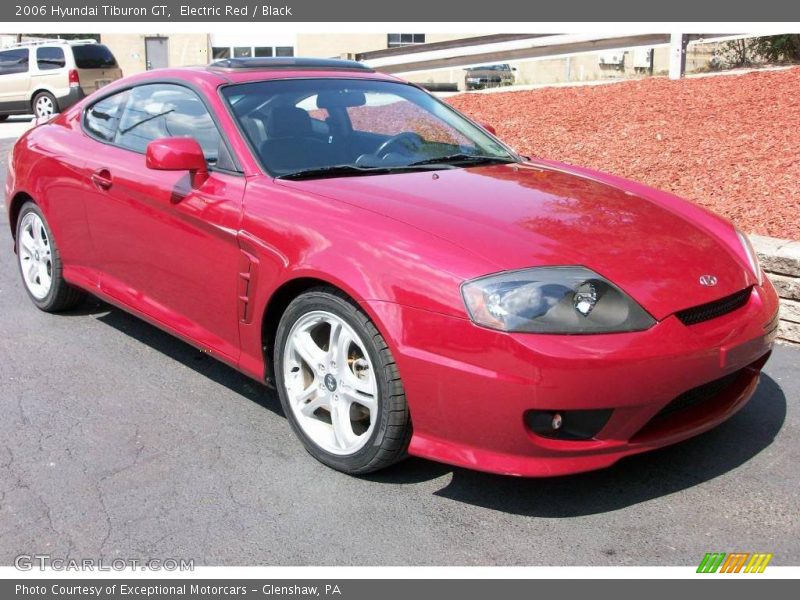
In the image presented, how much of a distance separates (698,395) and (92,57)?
20.3m

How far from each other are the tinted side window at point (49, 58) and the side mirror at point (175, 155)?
18.2m

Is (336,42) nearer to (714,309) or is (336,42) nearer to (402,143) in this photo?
(402,143)

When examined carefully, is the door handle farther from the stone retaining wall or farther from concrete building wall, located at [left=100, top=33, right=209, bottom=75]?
concrete building wall, located at [left=100, top=33, right=209, bottom=75]

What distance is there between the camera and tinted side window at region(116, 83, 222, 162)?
180 inches

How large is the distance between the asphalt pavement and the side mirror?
118 centimetres

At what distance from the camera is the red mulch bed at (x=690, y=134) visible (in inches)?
273

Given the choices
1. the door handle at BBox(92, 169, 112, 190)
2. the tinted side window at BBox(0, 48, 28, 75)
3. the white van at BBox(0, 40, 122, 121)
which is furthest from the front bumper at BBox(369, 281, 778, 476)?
the tinted side window at BBox(0, 48, 28, 75)

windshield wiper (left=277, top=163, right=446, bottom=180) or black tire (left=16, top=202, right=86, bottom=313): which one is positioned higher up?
windshield wiper (left=277, top=163, right=446, bottom=180)

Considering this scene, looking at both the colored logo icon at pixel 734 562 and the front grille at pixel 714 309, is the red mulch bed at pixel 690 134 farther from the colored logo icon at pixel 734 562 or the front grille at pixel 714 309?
the colored logo icon at pixel 734 562

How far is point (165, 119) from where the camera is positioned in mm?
4934

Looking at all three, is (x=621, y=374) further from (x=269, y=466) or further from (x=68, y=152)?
(x=68, y=152)

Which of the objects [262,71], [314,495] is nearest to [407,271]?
[314,495]

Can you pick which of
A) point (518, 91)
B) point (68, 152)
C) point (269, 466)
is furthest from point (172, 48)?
point (269, 466)

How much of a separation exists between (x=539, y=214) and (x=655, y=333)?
791 millimetres
